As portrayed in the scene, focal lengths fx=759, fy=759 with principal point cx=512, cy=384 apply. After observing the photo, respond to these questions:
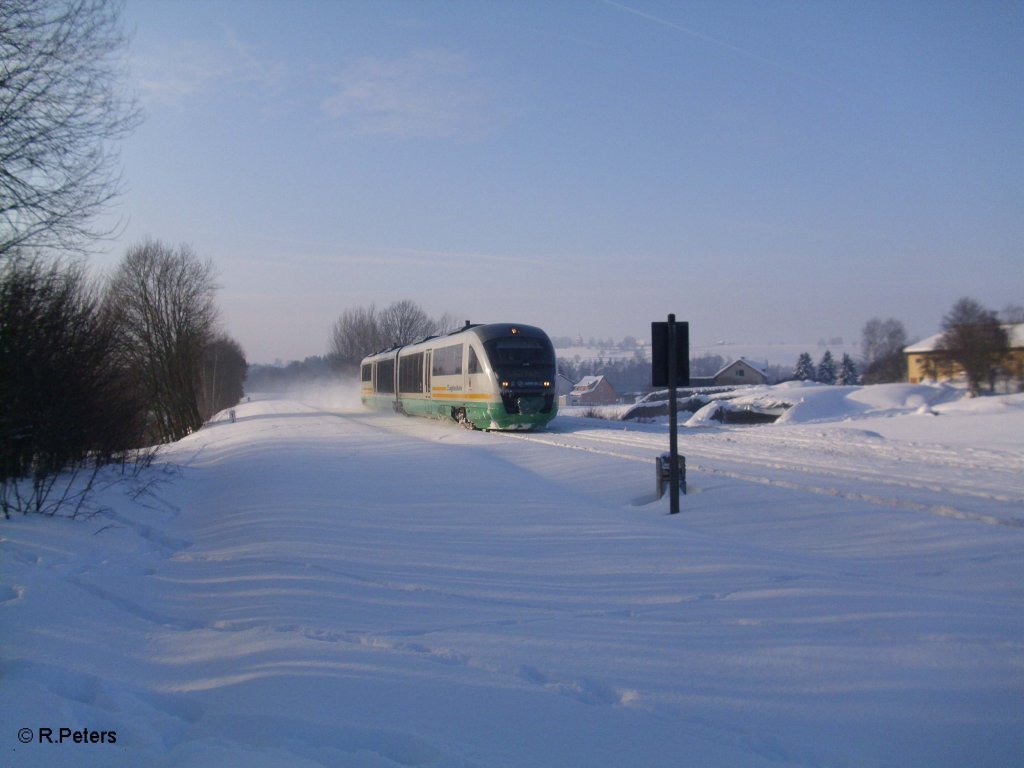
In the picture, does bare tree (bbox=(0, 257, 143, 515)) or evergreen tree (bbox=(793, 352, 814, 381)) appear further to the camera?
evergreen tree (bbox=(793, 352, 814, 381))

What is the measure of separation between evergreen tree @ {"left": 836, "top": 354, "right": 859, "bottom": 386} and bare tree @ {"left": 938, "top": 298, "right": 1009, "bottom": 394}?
43.4 meters

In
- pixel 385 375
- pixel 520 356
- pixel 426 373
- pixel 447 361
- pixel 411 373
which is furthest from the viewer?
pixel 385 375

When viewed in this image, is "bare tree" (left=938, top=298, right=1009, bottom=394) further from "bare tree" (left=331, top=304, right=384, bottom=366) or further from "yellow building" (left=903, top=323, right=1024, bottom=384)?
"bare tree" (left=331, top=304, right=384, bottom=366)

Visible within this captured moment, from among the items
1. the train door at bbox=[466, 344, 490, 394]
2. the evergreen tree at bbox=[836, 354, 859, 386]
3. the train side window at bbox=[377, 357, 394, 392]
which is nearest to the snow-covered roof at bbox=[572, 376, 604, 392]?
the evergreen tree at bbox=[836, 354, 859, 386]

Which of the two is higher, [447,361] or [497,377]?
[447,361]

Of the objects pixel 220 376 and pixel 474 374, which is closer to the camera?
pixel 474 374

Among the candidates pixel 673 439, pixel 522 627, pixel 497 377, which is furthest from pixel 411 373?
pixel 522 627

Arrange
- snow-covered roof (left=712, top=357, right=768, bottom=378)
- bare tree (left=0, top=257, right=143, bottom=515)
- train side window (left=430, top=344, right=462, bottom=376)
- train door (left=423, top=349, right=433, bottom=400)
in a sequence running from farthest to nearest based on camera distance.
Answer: snow-covered roof (left=712, top=357, right=768, bottom=378) → train door (left=423, top=349, right=433, bottom=400) → train side window (left=430, top=344, right=462, bottom=376) → bare tree (left=0, top=257, right=143, bottom=515)

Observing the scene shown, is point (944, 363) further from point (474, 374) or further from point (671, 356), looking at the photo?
point (671, 356)

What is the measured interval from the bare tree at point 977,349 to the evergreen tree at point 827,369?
1971 inches

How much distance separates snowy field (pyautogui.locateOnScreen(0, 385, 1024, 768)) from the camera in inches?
157

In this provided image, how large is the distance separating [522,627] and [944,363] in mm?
49145

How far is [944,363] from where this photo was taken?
154 feet

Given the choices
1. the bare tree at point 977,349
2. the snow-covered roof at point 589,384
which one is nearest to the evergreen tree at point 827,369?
the snow-covered roof at point 589,384
